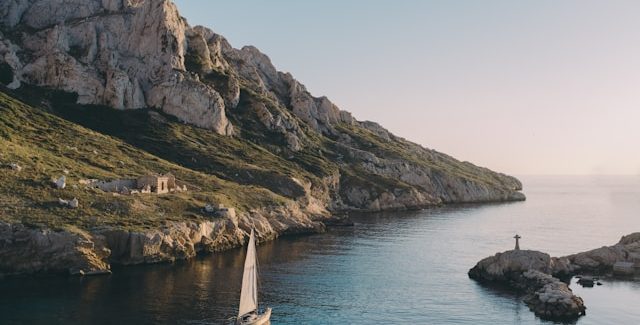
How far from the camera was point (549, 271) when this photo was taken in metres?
104

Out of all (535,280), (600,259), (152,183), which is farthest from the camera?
(152,183)

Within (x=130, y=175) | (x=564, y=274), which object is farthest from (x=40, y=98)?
(x=564, y=274)

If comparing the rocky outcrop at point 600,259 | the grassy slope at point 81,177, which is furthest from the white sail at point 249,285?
the rocky outcrop at point 600,259

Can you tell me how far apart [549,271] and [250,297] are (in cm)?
6024

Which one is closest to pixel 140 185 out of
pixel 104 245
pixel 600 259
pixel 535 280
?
pixel 104 245

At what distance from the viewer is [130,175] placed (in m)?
148

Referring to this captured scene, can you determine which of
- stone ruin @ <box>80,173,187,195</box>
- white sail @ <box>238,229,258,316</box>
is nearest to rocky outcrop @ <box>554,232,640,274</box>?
white sail @ <box>238,229,258,316</box>

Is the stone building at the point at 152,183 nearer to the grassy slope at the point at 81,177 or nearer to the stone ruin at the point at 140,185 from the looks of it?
the stone ruin at the point at 140,185

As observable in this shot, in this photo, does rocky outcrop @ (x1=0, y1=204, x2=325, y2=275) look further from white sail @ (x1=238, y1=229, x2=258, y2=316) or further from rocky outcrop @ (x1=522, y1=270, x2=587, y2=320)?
rocky outcrop @ (x1=522, y1=270, x2=587, y2=320)

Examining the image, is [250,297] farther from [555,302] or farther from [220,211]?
[220,211]

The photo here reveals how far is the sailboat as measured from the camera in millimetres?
68250

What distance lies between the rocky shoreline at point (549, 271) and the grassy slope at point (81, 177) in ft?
208

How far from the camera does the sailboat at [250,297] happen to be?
68.2 meters

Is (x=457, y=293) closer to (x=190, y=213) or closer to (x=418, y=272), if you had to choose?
(x=418, y=272)
